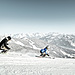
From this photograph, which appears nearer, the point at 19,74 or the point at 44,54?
the point at 19,74

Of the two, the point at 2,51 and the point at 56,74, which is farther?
the point at 2,51

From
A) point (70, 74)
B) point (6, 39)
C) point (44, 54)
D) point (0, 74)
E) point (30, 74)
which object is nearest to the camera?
point (0, 74)

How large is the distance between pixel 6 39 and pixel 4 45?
0.99m

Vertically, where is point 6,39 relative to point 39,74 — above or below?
above

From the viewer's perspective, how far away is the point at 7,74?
3.63 meters

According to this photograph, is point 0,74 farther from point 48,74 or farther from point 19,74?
point 48,74

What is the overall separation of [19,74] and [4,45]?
10759 millimetres

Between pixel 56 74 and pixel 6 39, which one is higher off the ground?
pixel 6 39

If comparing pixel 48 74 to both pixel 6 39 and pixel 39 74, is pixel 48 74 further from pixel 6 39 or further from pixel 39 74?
pixel 6 39

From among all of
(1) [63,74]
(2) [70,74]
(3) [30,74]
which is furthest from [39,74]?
(2) [70,74]

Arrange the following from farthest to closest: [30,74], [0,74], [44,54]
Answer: [44,54], [30,74], [0,74]

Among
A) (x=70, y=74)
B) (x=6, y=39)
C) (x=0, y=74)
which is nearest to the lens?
(x=0, y=74)

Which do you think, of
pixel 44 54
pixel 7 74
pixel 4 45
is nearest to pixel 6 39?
pixel 4 45

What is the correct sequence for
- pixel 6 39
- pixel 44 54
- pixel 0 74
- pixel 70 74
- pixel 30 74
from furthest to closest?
pixel 44 54 → pixel 6 39 → pixel 70 74 → pixel 30 74 → pixel 0 74
